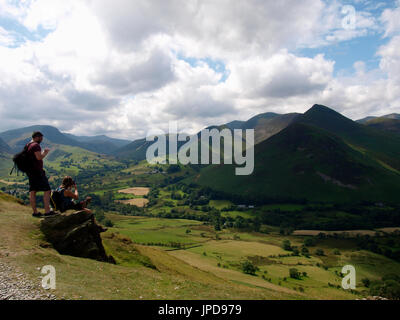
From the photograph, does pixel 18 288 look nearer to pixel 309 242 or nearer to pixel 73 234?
pixel 73 234

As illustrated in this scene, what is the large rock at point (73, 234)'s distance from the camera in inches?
838

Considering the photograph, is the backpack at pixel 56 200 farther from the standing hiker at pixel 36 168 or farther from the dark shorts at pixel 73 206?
the standing hiker at pixel 36 168

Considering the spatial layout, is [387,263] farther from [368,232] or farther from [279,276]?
[279,276]

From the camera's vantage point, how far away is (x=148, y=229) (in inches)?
6156

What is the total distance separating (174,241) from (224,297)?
121 m

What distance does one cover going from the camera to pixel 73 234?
2191 centimetres

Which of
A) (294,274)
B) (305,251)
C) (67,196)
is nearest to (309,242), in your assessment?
(305,251)

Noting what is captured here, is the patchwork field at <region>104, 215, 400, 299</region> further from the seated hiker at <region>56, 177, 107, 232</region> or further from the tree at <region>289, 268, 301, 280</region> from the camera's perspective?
the seated hiker at <region>56, 177, 107, 232</region>

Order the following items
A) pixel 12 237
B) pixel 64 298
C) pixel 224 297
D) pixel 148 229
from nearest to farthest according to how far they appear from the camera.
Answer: pixel 64 298 < pixel 224 297 < pixel 12 237 < pixel 148 229

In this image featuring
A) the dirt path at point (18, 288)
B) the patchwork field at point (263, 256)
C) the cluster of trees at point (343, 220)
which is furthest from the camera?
the cluster of trees at point (343, 220)

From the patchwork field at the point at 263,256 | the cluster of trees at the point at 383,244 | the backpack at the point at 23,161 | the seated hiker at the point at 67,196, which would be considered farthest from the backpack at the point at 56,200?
the cluster of trees at the point at 383,244

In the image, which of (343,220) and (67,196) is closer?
(67,196)

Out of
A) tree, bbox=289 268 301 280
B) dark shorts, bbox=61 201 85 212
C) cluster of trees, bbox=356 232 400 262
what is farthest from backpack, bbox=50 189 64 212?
cluster of trees, bbox=356 232 400 262
